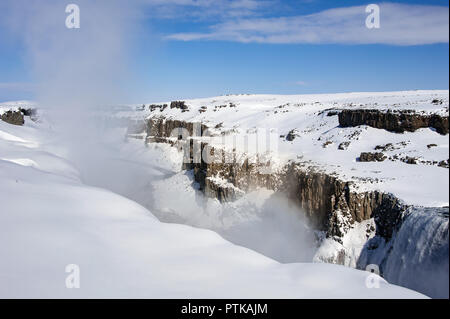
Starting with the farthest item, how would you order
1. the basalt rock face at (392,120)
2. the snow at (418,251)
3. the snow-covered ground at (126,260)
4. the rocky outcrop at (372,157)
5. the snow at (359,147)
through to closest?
the rocky outcrop at (372,157)
the basalt rock face at (392,120)
the snow at (359,147)
the snow at (418,251)
the snow-covered ground at (126,260)

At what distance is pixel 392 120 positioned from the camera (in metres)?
27.5

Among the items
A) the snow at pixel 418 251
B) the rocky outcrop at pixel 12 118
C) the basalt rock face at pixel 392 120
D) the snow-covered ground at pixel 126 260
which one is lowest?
the snow at pixel 418 251

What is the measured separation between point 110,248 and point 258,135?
37.3 metres

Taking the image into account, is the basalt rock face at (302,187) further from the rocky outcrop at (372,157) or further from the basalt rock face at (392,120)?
the basalt rock face at (392,120)

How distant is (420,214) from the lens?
14.9 m

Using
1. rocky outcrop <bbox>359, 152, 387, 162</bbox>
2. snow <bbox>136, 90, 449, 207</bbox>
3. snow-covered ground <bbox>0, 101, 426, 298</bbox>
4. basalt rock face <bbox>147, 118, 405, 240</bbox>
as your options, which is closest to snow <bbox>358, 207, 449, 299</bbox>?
snow <bbox>136, 90, 449, 207</bbox>

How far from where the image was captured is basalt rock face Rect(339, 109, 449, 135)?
20.4 metres

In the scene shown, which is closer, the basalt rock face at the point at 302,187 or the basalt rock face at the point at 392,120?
the basalt rock face at the point at 302,187

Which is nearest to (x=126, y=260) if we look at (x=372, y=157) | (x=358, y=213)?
(x=358, y=213)

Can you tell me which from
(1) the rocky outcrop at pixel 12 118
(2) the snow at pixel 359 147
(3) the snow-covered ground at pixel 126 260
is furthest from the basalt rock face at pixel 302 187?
(1) the rocky outcrop at pixel 12 118

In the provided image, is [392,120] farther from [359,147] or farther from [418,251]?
[418,251]

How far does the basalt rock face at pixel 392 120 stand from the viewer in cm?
2040
